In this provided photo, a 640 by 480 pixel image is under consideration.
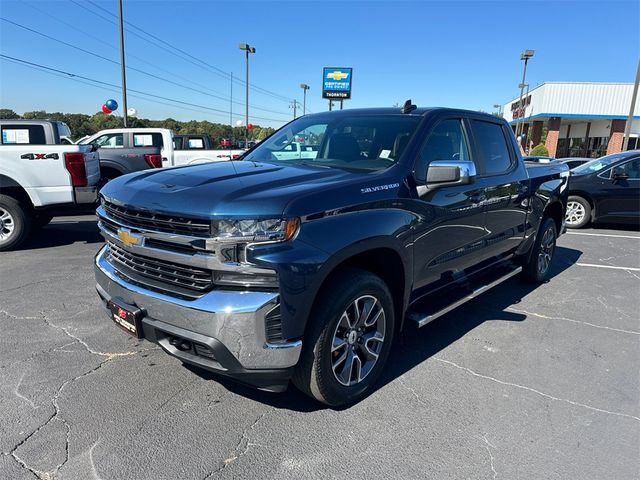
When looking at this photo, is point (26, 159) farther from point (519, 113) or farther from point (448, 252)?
point (519, 113)

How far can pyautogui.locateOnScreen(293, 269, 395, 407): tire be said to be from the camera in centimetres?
257

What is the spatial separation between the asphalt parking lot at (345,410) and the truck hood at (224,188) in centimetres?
132

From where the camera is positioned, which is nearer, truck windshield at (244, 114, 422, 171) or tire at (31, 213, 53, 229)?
truck windshield at (244, 114, 422, 171)

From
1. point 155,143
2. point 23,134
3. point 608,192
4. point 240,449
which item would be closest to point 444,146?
point 240,449

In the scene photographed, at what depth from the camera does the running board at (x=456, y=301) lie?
333 cm

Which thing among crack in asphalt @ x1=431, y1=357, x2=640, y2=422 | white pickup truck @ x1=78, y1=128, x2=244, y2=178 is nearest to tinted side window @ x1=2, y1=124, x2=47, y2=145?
white pickup truck @ x1=78, y1=128, x2=244, y2=178

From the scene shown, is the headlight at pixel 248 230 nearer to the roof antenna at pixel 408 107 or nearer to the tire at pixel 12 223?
the roof antenna at pixel 408 107

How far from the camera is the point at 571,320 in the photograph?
4.60 m

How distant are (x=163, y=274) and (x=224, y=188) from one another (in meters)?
0.62

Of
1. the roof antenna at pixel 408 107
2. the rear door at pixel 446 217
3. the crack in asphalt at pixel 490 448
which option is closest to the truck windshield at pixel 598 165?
the rear door at pixel 446 217

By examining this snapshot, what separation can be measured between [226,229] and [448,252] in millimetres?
2012

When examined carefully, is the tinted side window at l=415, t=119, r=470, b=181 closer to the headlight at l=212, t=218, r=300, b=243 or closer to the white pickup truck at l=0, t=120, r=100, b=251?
the headlight at l=212, t=218, r=300, b=243

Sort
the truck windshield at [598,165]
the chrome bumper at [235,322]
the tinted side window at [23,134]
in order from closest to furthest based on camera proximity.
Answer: the chrome bumper at [235,322]
the tinted side window at [23,134]
the truck windshield at [598,165]

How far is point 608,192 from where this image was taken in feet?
31.1
